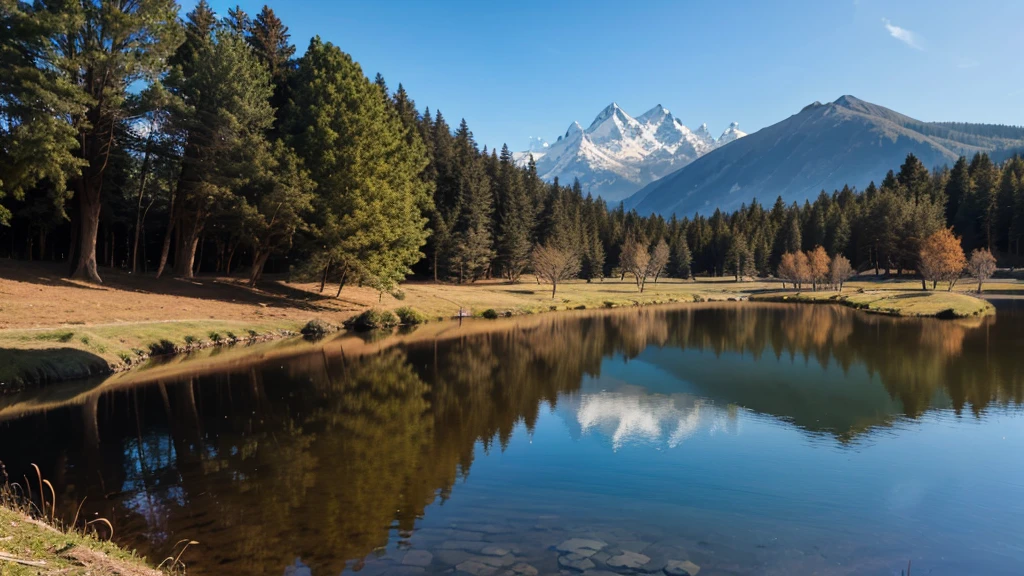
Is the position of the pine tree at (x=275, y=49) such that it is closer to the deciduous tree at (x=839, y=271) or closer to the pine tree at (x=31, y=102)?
the pine tree at (x=31, y=102)

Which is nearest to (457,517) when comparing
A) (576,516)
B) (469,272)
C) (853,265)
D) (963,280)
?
(576,516)

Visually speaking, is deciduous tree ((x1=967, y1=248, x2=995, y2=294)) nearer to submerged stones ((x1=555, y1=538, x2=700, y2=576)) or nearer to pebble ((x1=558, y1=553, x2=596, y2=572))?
submerged stones ((x1=555, y1=538, x2=700, y2=576))

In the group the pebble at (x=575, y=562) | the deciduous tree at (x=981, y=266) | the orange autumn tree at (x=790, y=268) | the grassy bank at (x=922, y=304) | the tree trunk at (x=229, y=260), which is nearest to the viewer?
the pebble at (x=575, y=562)

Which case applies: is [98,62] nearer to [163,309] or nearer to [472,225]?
[163,309]

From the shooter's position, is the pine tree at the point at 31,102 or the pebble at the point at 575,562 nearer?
Result: the pebble at the point at 575,562

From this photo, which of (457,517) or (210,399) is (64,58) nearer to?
(210,399)

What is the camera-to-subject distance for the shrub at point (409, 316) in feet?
162

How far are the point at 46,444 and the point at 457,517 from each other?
1259 centimetres

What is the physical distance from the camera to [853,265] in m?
116

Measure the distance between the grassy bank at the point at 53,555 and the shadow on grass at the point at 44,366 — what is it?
1727 centimetres

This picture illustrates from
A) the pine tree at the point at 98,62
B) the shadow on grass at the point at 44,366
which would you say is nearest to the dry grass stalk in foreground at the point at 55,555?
the shadow on grass at the point at 44,366

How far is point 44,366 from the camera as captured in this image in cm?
2261

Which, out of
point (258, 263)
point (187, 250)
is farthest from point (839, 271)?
point (187, 250)

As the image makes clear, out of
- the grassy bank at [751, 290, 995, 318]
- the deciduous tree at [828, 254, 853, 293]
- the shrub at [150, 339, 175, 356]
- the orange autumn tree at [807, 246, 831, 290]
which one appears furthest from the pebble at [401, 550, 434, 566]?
the orange autumn tree at [807, 246, 831, 290]
